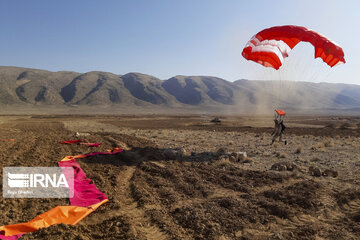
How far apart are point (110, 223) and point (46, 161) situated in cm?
658

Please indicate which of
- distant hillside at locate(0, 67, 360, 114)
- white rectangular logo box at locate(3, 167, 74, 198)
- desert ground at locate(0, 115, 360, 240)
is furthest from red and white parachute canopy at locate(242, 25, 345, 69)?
distant hillside at locate(0, 67, 360, 114)

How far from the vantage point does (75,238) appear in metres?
4.20

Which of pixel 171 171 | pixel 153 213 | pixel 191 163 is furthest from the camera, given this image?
pixel 191 163

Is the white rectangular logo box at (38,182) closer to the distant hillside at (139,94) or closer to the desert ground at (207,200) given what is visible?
the desert ground at (207,200)

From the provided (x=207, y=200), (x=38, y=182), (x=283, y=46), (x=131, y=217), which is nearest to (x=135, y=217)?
(x=131, y=217)

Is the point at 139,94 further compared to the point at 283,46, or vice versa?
the point at 139,94

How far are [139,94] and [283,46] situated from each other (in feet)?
462

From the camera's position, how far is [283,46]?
13977 mm

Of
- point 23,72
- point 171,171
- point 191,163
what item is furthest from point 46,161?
point 23,72

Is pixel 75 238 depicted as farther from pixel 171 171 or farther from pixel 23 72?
pixel 23 72

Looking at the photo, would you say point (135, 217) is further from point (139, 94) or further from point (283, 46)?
point (139, 94)

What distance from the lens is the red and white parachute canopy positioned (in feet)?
36.6

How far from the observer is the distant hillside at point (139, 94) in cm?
12038

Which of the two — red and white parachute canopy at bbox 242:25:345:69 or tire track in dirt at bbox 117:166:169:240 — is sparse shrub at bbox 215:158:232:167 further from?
red and white parachute canopy at bbox 242:25:345:69
